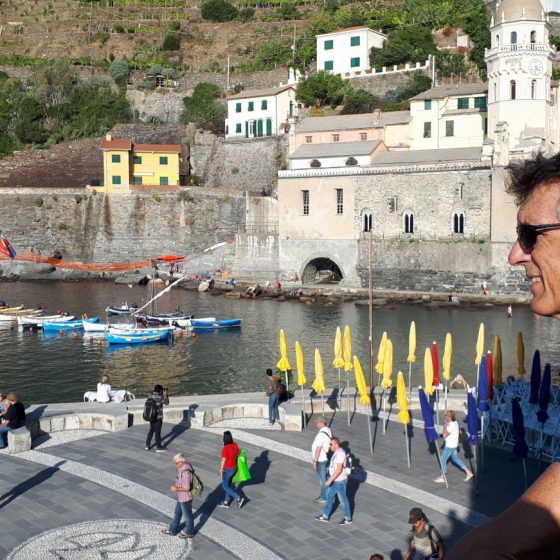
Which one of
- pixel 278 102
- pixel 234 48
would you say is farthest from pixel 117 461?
pixel 234 48

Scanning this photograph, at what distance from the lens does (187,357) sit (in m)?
30.2

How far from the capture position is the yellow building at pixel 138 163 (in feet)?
196

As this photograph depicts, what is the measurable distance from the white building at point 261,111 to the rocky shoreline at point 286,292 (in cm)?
1671

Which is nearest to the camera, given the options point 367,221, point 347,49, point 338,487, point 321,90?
point 338,487

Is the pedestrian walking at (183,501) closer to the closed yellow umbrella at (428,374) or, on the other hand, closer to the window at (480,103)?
the closed yellow umbrella at (428,374)

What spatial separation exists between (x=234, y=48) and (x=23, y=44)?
24.1m

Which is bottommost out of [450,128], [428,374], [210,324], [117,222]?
[210,324]

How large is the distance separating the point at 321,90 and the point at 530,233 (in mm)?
63238

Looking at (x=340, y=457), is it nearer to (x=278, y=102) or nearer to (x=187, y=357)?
(x=187, y=357)

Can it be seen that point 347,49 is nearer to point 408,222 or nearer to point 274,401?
point 408,222

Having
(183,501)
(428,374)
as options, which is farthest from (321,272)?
(183,501)

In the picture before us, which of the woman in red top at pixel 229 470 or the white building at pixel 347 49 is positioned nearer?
the woman in red top at pixel 229 470

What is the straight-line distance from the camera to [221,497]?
11617 millimetres

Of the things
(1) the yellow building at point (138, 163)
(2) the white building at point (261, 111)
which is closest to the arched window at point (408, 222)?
(2) the white building at point (261, 111)
